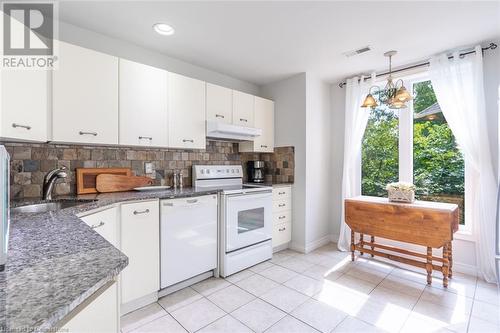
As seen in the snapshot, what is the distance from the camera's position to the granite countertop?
0.46 metres

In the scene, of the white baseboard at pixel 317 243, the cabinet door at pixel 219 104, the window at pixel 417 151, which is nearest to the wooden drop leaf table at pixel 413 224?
the window at pixel 417 151

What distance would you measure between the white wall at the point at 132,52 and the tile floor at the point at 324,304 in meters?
2.29

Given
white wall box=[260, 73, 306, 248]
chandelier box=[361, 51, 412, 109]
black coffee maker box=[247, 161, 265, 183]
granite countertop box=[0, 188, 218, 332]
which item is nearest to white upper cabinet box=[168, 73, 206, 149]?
black coffee maker box=[247, 161, 265, 183]

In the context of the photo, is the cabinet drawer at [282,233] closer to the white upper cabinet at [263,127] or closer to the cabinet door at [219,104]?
the white upper cabinet at [263,127]

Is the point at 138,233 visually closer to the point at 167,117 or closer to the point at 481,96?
the point at 167,117

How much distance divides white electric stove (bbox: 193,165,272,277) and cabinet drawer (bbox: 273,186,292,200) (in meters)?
0.16

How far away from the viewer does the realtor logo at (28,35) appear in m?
1.40

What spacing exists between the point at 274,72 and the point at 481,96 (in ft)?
7.09

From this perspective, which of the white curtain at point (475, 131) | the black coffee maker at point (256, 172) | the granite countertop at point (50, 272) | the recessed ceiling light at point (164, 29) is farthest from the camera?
the black coffee maker at point (256, 172)

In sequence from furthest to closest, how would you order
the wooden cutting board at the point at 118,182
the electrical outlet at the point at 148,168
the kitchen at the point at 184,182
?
1. the electrical outlet at the point at 148,168
2. the wooden cutting board at the point at 118,182
3. the kitchen at the point at 184,182

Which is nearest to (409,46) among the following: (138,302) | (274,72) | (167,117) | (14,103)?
(274,72)

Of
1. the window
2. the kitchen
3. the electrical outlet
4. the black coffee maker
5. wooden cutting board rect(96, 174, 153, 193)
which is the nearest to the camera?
the kitchen

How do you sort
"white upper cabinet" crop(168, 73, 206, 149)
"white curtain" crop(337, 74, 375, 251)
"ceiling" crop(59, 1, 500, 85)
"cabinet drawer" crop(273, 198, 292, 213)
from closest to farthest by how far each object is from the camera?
1. "ceiling" crop(59, 1, 500, 85)
2. "white upper cabinet" crop(168, 73, 206, 149)
3. "cabinet drawer" crop(273, 198, 292, 213)
4. "white curtain" crop(337, 74, 375, 251)

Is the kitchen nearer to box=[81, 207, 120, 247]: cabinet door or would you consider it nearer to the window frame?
box=[81, 207, 120, 247]: cabinet door
